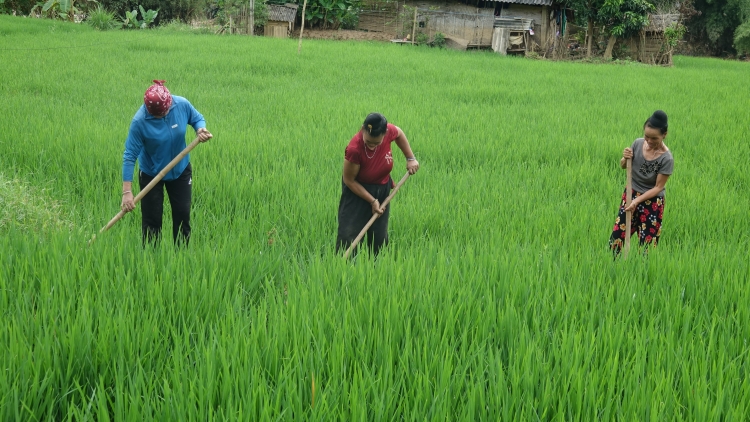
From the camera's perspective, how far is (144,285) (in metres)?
2.59

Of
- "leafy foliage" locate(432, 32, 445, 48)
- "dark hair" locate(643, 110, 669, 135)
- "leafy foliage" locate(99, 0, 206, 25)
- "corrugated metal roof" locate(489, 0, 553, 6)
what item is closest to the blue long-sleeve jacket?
"dark hair" locate(643, 110, 669, 135)

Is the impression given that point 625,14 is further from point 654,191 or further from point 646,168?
point 654,191

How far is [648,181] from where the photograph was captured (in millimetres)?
3930

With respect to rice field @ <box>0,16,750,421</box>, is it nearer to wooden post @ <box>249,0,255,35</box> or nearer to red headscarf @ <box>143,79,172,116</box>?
red headscarf @ <box>143,79,172,116</box>

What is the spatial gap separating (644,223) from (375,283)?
7.14 ft

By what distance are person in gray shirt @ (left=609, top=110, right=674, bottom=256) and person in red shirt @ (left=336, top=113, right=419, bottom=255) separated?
1.41 meters

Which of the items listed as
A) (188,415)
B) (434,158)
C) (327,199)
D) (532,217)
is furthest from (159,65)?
(188,415)

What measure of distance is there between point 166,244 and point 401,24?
21.7 metres

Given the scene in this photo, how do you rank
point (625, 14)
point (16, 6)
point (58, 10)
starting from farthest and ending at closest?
1. point (16, 6)
2. point (58, 10)
3. point (625, 14)

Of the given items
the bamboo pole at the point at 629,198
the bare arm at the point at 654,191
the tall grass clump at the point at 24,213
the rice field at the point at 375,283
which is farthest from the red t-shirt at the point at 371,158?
the tall grass clump at the point at 24,213

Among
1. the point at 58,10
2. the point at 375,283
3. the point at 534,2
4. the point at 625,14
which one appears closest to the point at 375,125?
the point at 375,283

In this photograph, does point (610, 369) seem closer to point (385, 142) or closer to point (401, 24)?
point (385, 142)

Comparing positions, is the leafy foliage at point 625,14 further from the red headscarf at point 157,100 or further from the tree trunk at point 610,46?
the red headscarf at point 157,100

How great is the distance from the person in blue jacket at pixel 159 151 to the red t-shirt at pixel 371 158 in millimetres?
810
